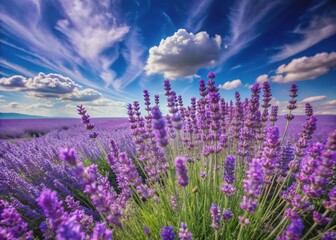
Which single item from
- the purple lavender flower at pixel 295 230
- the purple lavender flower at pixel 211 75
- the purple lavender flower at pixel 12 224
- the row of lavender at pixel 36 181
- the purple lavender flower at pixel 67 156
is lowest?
the row of lavender at pixel 36 181

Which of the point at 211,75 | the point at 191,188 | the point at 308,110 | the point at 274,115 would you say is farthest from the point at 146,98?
the point at 308,110

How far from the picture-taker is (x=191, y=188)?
2797 mm

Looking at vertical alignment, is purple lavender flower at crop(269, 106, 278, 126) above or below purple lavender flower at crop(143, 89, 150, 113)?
below

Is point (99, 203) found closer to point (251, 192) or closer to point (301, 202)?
point (251, 192)

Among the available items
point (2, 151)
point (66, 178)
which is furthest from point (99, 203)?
point (2, 151)

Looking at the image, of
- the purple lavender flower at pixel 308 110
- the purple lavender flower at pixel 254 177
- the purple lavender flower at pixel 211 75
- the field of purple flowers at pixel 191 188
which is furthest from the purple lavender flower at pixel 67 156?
the purple lavender flower at pixel 308 110

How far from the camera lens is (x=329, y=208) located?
1603 mm

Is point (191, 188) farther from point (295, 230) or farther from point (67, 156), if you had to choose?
point (67, 156)

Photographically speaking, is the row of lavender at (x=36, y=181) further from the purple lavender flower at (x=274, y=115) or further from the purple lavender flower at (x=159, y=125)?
the purple lavender flower at (x=274, y=115)

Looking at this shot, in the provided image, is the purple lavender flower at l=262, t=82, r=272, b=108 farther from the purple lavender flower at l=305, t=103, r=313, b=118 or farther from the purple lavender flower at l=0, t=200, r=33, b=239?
the purple lavender flower at l=0, t=200, r=33, b=239

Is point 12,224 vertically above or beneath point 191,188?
above

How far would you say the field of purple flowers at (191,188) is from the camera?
4.55ft

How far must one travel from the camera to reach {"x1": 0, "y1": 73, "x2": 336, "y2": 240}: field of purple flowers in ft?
4.55

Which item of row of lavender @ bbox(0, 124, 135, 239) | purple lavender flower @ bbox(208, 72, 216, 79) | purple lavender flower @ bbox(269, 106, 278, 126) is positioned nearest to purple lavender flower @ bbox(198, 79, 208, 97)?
purple lavender flower @ bbox(208, 72, 216, 79)
